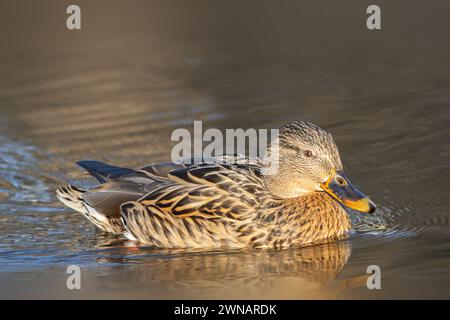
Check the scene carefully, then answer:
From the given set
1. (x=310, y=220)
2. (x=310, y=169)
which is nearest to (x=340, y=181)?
(x=310, y=169)

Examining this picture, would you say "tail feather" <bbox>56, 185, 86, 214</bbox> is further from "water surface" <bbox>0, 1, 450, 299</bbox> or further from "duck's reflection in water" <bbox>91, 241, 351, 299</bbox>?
"duck's reflection in water" <bbox>91, 241, 351, 299</bbox>

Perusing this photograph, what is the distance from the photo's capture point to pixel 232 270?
9258 millimetres

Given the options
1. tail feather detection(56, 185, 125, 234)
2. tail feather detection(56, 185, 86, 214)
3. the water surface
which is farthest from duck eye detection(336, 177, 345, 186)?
tail feather detection(56, 185, 86, 214)

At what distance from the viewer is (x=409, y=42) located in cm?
1659

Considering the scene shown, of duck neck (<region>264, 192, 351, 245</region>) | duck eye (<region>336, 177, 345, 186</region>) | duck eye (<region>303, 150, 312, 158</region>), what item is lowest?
duck neck (<region>264, 192, 351, 245</region>)

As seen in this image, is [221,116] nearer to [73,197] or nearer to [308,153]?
[73,197]

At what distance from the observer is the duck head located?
10.0 metres

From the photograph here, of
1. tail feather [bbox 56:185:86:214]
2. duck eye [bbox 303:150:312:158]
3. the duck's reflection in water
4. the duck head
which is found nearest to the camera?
the duck's reflection in water

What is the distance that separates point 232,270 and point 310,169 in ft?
4.84

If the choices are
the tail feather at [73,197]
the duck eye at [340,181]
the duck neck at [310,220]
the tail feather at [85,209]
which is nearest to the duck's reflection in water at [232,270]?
the duck neck at [310,220]

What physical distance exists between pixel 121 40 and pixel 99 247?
7.71 meters

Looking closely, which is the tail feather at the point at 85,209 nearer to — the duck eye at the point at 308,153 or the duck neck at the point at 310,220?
the duck neck at the point at 310,220
